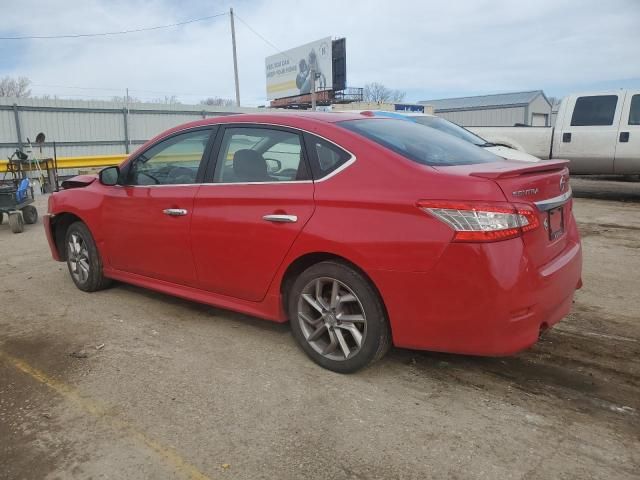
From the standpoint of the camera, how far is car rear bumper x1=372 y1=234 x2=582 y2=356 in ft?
9.06

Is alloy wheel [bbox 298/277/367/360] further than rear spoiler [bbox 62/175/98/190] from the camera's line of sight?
No

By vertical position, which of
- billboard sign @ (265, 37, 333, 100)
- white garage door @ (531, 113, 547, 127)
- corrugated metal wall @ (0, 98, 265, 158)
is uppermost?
billboard sign @ (265, 37, 333, 100)

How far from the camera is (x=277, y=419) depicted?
2.90 m

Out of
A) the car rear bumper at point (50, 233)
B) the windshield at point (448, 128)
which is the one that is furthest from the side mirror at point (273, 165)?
the windshield at point (448, 128)

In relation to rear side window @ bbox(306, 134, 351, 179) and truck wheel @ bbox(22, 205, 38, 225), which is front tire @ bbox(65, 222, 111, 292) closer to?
rear side window @ bbox(306, 134, 351, 179)

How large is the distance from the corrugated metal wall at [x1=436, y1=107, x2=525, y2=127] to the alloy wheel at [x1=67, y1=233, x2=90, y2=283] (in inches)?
1626

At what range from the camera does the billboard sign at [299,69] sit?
147 feet

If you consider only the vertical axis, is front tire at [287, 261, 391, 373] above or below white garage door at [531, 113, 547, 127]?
below

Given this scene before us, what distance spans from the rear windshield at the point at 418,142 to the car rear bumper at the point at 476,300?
70 centimetres

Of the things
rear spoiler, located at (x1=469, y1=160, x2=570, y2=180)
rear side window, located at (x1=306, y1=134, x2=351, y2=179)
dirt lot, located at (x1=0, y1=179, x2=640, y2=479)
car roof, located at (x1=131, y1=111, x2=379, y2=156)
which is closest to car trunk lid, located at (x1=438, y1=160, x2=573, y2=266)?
rear spoiler, located at (x1=469, y1=160, x2=570, y2=180)

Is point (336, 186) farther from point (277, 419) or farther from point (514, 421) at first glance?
point (514, 421)

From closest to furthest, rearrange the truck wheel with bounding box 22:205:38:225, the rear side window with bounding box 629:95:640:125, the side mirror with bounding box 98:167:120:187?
the side mirror with bounding box 98:167:120:187 → the truck wheel with bounding box 22:205:38:225 → the rear side window with bounding box 629:95:640:125

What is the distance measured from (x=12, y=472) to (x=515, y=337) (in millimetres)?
2535

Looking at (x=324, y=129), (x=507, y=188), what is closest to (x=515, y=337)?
(x=507, y=188)
